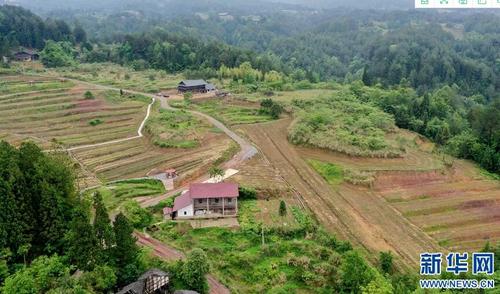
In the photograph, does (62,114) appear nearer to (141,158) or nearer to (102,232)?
(141,158)

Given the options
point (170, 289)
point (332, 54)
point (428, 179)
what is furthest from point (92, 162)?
point (332, 54)

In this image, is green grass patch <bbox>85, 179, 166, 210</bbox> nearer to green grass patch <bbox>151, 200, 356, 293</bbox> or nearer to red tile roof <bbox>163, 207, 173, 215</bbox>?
red tile roof <bbox>163, 207, 173, 215</bbox>

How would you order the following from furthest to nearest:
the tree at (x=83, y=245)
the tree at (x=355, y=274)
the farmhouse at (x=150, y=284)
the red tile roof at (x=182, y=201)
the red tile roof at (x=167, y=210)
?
the red tile roof at (x=167, y=210) < the red tile roof at (x=182, y=201) < the tree at (x=355, y=274) < the tree at (x=83, y=245) < the farmhouse at (x=150, y=284)

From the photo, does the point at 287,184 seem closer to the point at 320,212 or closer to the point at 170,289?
the point at 320,212

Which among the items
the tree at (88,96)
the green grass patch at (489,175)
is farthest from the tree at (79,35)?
the green grass patch at (489,175)

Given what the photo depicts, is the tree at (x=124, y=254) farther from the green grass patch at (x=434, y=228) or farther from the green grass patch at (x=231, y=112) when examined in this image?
the green grass patch at (x=231, y=112)

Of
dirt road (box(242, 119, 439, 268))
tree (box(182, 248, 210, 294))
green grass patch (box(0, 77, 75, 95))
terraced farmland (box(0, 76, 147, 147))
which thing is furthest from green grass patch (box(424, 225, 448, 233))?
green grass patch (box(0, 77, 75, 95))
